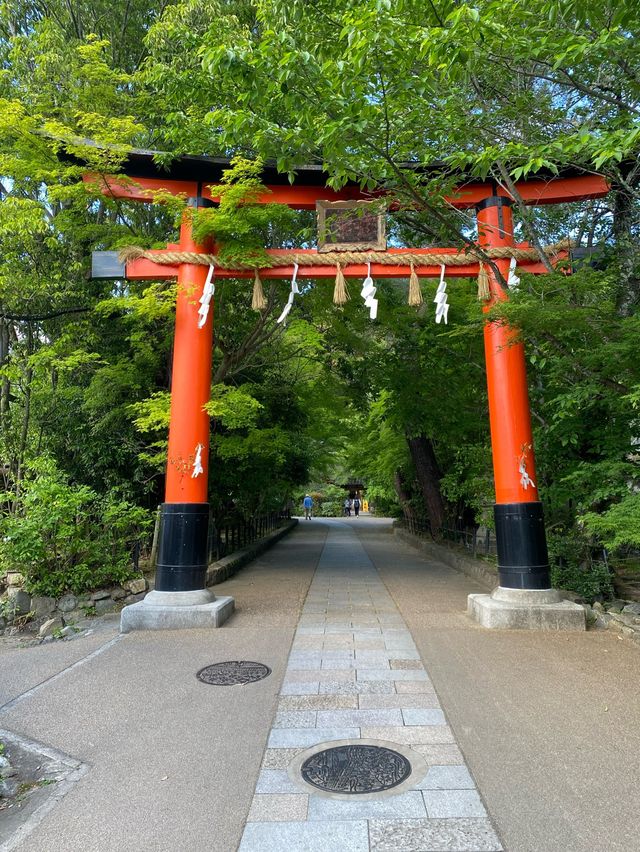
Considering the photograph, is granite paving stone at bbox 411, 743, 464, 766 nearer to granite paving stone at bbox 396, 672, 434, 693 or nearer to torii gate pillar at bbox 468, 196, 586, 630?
granite paving stone at bbox 396, 672, 434, 693

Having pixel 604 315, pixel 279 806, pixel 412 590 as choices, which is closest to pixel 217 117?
pixel 604 315

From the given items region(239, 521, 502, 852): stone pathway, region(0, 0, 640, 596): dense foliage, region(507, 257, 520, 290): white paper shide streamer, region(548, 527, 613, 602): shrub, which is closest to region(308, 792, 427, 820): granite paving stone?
region(239, 521, 502, 852): stone pathway

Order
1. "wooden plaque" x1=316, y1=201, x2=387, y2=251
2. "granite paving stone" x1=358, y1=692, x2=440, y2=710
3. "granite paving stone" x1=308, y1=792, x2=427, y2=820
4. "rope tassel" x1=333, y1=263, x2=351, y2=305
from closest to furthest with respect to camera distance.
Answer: "granite paving stone" x1=308, y1=792, x2=427, y2=820 → "granite paving stone" x1=358, y1=692, x2=440, y2=710 → "rope tassel" x1=333, y1=263, x2=351, y2=305 → "wooden plaque" x1=316, y1=201, x2=387, y2=251

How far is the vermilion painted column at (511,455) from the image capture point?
669 cm

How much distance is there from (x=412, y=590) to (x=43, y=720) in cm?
626

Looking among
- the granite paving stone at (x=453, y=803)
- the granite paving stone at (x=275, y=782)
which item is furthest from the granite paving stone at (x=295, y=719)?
the granite paving stone at (x=453, y=803)

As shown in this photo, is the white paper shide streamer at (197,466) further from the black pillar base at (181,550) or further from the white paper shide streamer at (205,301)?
the white paper shide streamer at (205,301)

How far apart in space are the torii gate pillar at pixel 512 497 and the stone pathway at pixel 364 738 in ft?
4.62

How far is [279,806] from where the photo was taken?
2.83 meters

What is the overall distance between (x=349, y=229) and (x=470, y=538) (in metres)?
7.94

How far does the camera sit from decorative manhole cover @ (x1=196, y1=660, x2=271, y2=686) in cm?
475

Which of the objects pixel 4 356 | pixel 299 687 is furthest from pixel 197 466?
pixel 4 356

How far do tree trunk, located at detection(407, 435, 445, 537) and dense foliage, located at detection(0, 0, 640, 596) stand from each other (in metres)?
0.98

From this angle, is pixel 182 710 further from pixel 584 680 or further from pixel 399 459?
pixel 399 459
